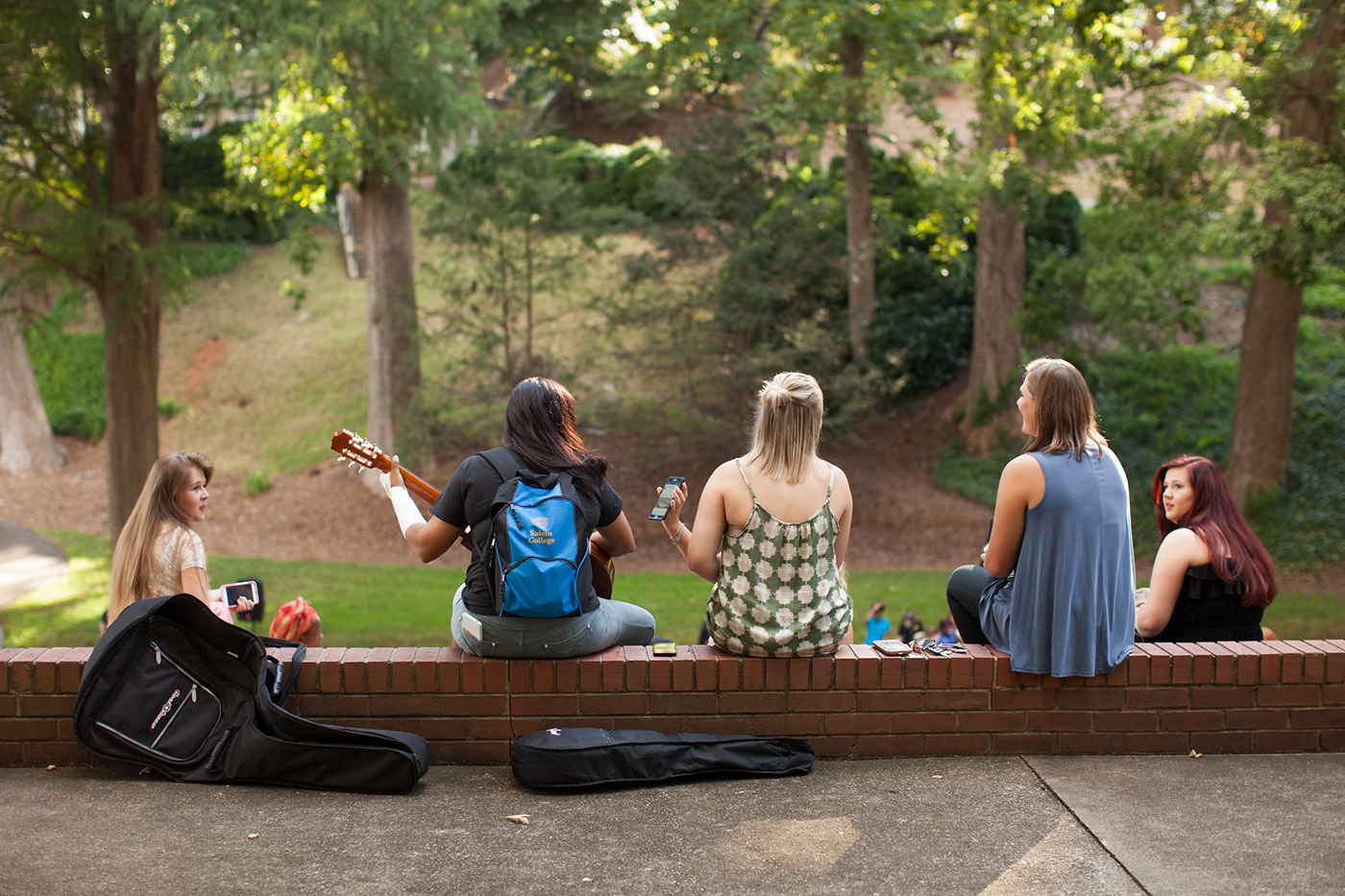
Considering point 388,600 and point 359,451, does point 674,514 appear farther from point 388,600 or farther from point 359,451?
point 388,600

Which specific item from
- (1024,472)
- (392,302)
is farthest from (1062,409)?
(392,302)

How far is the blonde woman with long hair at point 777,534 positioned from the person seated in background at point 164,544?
2031 millimetres

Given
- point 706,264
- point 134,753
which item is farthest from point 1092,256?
point 134,753

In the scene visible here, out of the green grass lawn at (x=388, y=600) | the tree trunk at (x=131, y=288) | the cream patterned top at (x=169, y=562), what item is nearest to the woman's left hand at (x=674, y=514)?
the cream patterned top at (x=169, y=562)

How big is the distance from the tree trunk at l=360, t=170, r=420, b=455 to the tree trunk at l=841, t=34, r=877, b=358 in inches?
275

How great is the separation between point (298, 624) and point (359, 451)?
4.24ft

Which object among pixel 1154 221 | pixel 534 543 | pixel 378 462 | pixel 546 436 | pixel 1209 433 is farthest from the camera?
pixel 1209 433

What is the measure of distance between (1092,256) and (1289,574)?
4.36 m

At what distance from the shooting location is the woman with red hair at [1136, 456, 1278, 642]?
4133 mm

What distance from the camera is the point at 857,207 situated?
1745 centimetres

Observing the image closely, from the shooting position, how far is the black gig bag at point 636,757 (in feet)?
12.1

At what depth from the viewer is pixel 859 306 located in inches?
700

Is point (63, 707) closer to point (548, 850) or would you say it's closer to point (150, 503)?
point (150, 503)

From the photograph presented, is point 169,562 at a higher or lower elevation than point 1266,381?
lower
